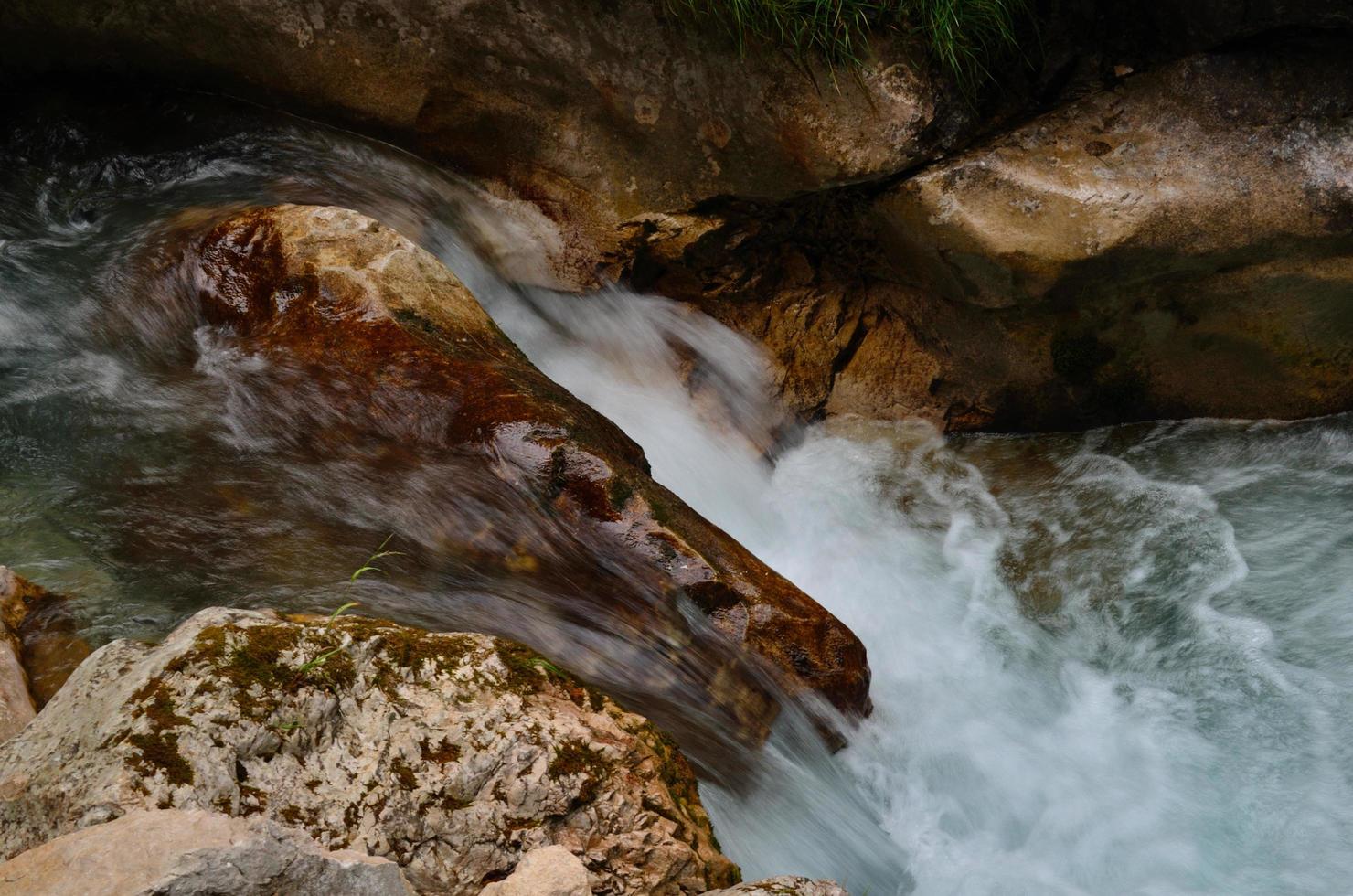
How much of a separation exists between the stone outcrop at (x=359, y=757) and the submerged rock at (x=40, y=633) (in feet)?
2.22

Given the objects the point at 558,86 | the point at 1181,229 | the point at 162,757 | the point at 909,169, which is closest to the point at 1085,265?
the point at 1181,229

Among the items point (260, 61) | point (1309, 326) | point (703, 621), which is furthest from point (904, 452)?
point (260, 61)

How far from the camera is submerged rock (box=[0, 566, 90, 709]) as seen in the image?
2.85 meters

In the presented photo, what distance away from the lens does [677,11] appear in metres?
5.01

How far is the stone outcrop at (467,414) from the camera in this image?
11.5 ft

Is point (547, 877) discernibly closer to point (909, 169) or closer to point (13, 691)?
point (13, 691)

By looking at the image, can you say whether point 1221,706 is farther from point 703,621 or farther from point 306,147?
point 306,147

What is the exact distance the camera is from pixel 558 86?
5.23 m

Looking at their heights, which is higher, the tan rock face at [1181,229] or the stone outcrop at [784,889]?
the tan rock face at [1181,229]

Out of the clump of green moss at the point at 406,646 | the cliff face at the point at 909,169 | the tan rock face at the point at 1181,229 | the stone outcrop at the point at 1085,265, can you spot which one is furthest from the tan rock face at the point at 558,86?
the clump of green moss at the point at 406,646

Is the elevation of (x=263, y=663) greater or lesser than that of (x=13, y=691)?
greater

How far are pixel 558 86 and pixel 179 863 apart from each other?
4.39 meters

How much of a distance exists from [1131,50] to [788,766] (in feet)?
12.2

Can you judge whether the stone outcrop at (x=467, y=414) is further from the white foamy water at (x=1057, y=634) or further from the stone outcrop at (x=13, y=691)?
the stone outcrop at (x=13, y=691)
